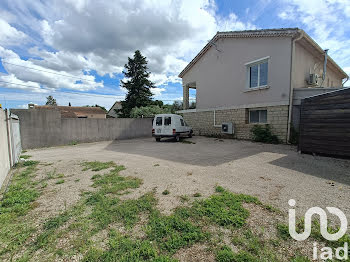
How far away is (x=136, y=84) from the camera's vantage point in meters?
26.5

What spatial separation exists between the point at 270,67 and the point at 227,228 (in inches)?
389

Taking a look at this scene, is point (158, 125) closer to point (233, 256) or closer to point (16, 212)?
point (16, 212)

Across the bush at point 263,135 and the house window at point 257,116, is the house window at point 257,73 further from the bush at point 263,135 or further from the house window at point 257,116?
the bush at point 263,135

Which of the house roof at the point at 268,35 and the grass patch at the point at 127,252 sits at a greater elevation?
the house roof at the point at 268,35

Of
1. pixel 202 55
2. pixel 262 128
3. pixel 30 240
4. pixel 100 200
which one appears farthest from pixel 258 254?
pixel 202 55

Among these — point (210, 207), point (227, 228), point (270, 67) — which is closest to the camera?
point (227, 228)

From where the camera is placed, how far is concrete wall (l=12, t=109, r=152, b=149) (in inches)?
364

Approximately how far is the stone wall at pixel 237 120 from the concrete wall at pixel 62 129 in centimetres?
587

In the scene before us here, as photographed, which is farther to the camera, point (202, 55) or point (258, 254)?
point (202, 55)

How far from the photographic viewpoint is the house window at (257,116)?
9.77 metres

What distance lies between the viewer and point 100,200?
2.92 metres

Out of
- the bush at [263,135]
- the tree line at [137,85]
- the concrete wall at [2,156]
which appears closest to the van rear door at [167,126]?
the bush at [263,135]

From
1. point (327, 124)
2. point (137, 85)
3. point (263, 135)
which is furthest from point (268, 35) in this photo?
point (137, 85)

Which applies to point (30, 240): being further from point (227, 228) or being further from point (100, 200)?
point (227, 228)
